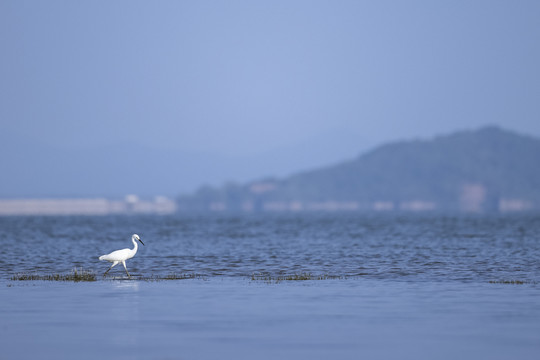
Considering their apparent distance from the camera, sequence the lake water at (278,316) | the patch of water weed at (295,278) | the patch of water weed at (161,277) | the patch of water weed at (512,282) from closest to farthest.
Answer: the lake water at (278,316) → the patch of water weed at (512,282) → the patch of water weed at (295,278) → the patch of water weed at (161,277)

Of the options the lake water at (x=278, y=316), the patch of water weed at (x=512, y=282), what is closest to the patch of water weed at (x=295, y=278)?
the lake water at (x=278, y=316)

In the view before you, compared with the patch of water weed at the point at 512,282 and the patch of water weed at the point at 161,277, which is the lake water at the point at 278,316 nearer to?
the patch of water weed at the point at 512,282

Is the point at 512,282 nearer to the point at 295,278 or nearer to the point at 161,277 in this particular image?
the point at 295,278

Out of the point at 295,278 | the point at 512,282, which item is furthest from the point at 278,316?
the point at 512,282

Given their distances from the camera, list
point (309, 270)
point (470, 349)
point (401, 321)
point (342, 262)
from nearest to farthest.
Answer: point (470, 349)
point (401, 321)
point (309, 270)
point (342, 262)

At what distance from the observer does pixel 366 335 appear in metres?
15.7

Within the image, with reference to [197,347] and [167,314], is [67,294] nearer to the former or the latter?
[167,314]

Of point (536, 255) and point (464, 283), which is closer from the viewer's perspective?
point (464, 283)

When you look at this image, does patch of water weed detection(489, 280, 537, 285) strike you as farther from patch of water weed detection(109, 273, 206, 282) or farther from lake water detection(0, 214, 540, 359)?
patch of water weed detection(109, 273, 206, 282)

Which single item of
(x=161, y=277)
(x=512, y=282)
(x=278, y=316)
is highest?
(x=161, y=277)

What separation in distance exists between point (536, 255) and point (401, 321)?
95.9 ft

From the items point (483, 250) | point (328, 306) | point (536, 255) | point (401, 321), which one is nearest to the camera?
point (401, 321)

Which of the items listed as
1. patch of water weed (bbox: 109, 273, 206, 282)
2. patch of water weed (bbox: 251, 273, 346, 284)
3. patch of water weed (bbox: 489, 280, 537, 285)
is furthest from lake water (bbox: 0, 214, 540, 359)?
patch of water weed (bbox: 251, 273, 346, 284)

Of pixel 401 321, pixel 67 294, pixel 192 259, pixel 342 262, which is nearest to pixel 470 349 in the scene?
pixel 401 321
